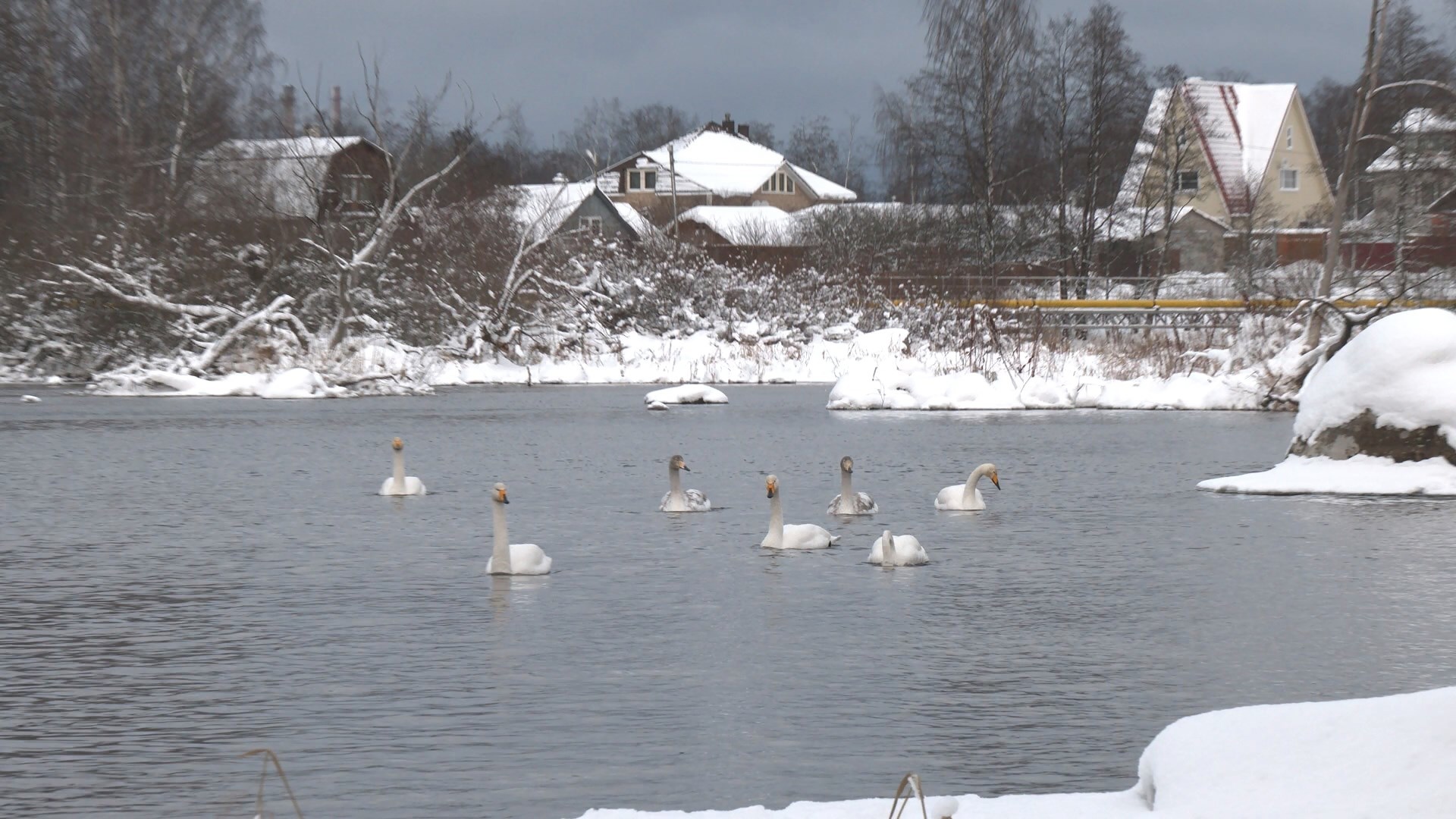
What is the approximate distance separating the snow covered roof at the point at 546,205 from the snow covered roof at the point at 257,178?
210 inches

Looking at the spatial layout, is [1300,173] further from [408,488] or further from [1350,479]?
[408,488]

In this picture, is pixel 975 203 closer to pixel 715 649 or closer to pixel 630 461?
pixel 630 461

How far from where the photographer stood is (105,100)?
4669 centimetres

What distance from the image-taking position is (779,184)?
99062mm

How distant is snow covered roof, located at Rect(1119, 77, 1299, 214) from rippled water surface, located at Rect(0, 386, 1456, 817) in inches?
1911

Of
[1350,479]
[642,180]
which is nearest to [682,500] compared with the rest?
[1350,479]

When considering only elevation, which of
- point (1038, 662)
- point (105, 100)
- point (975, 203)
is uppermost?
point (105, 100)

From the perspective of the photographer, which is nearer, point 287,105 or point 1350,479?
point 1350,479

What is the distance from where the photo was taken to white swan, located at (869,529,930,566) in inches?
475

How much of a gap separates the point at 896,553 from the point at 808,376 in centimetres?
2993

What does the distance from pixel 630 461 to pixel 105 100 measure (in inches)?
1274

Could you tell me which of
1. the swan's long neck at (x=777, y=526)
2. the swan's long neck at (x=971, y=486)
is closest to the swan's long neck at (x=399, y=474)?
the swan's long neck at (x=777, y=526)

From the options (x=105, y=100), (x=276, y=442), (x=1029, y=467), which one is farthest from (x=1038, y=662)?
(x=105, y=100)

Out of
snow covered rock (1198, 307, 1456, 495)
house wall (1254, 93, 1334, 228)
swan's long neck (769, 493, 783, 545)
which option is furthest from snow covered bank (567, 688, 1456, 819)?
house wall (1254, 93, 1334, 228)
